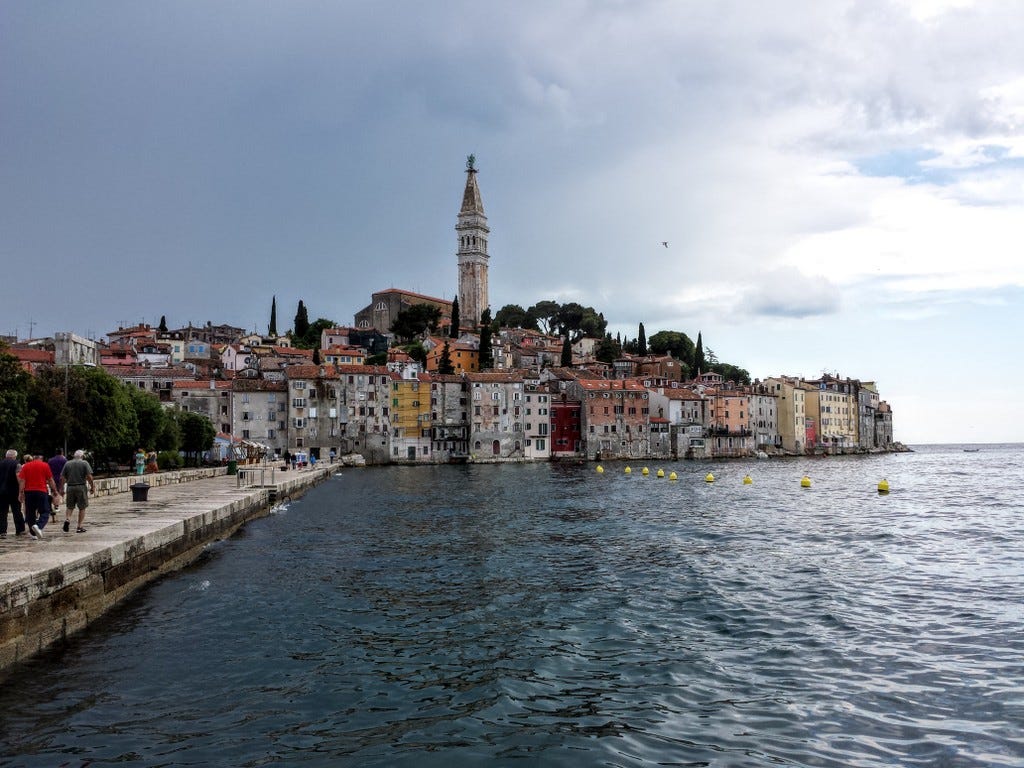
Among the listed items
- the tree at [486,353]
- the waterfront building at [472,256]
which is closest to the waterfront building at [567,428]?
the tree at [486,353]

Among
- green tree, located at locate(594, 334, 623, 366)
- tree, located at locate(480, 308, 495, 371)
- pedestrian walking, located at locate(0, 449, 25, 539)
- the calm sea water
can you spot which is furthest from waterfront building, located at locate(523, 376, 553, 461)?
pedestrian walking, located at locate(0, 449, 25, 539)

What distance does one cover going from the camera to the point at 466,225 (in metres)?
148

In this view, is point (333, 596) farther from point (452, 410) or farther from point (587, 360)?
point (587, 360)

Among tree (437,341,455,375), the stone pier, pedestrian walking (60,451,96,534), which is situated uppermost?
tree (437,341,455,375)

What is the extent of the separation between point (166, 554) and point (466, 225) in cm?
13552

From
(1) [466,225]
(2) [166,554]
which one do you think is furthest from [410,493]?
(1) [466,225]

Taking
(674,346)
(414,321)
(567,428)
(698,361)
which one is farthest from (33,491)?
(674,346)

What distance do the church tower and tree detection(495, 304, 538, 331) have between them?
28.9 feet

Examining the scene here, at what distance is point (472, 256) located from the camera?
14550cm

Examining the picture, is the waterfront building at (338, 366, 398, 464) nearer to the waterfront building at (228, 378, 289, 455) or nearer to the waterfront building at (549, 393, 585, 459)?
the waterfront building at (228, 378, 289, 455)

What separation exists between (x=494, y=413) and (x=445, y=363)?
13767 millimetres

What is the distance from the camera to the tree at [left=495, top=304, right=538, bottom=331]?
155750mm

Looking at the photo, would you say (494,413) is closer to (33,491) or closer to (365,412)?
(365,412)

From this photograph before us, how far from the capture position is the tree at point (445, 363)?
340ft
